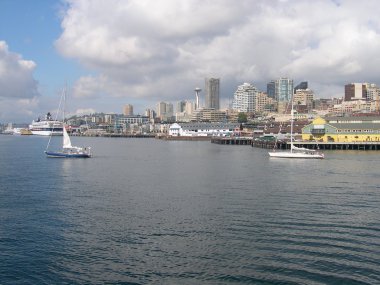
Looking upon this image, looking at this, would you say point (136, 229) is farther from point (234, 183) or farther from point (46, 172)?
point (46, 172)

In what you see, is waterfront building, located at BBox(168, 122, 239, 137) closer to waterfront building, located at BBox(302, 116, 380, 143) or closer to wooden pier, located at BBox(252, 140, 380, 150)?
waterfront building, located at BBox(302, 116, 380, 143)

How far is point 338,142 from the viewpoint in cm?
9106

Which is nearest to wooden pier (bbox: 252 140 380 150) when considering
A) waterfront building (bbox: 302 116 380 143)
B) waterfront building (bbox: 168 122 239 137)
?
waterfront building (bbox: 302 116 380 143)

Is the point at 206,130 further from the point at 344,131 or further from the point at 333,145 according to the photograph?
the point at 333,145

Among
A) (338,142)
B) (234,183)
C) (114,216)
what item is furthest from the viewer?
(338,142)

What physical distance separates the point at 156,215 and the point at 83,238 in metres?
4.96

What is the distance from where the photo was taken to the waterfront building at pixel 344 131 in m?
94.1

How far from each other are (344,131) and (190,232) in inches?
3248

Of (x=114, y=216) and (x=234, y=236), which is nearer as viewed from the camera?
(x=234, y=236)

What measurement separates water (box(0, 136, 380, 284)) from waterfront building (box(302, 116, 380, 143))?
62124 millimetres

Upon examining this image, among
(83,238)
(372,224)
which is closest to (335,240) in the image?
(372,224)

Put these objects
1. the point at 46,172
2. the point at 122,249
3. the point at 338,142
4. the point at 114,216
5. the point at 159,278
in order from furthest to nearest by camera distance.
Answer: the point at 338,142 < the point at 46,172 < the point at 114,216 < the point at 122,249 < the point at 159,278

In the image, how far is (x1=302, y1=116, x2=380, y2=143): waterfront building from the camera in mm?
94062

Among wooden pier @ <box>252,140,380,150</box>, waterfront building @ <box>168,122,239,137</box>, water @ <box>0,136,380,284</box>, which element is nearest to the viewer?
water @ <box>0,136,380,284</box>
